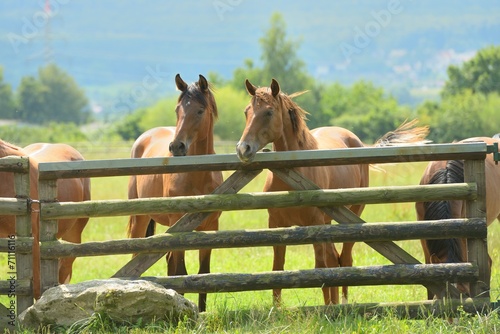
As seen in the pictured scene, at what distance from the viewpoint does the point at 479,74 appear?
296 ft

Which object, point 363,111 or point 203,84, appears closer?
point 203,84

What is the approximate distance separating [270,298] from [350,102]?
10120 cm

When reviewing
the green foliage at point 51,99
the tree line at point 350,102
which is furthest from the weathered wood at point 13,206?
the green foliage at point 51,99

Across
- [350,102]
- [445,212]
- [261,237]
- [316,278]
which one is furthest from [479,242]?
[350,102]

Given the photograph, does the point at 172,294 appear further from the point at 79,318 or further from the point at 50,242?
the point at 50,242

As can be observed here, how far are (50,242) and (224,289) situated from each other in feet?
4.93

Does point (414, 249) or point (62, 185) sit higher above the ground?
point (62, 185)

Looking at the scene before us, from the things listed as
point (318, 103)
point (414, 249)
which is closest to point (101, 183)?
point (414, 249)

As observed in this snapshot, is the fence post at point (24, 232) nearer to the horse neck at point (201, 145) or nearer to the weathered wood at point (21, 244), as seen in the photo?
the weathered wood at point (21, 244)

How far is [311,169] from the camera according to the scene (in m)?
7.46

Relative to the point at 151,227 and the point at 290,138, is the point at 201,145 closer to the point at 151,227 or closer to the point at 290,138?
the point at 290,138

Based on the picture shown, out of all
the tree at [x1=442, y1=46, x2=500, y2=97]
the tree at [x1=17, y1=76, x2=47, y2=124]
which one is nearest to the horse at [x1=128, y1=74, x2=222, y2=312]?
the tree at [x1=442, y1=46, x2=500, y2=97]

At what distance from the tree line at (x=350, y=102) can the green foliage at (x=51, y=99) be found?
294 inches

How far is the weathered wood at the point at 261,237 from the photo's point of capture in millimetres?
6359
